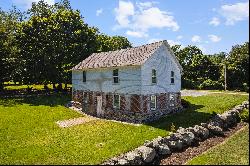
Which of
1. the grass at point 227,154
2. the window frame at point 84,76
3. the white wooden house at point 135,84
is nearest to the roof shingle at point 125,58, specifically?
the white wooden house at point 135,84

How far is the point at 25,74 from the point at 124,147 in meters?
37.1

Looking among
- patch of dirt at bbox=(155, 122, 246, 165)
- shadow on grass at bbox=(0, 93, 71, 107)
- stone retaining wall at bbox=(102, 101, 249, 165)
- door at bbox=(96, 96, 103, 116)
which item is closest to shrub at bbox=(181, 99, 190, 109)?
stone retaining wall at bbox=(102, 101, 249, 165)

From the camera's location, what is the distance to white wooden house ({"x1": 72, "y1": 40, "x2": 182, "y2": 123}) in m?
36.6

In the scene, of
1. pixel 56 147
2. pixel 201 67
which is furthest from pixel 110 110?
pixel 201 67

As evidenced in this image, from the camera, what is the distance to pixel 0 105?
46.8 meters

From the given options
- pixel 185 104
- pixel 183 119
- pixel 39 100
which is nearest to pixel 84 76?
pixel 39 100

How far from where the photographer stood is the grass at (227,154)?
72.9 feet

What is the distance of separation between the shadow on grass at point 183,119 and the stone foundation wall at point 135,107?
4.15ft

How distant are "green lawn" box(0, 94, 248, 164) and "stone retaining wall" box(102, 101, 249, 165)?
5.42 feet

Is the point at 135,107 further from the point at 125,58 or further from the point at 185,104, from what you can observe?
the point at 185,104

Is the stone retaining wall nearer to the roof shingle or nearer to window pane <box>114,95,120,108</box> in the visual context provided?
the roof shingle

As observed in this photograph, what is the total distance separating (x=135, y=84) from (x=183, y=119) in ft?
21.8

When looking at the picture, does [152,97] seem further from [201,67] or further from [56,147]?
[201,67]

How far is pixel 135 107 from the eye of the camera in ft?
121
